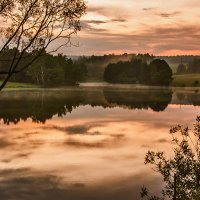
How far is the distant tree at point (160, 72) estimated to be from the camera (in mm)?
171500

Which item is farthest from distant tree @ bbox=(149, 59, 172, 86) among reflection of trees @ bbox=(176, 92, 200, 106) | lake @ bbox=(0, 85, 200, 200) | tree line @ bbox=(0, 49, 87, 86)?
lake @ bbox=(0, 85, 200, 200)

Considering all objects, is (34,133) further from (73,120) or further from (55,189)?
(55,189)

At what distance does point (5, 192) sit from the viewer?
2700 centimetres

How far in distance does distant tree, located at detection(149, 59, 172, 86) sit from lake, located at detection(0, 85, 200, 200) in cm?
9811

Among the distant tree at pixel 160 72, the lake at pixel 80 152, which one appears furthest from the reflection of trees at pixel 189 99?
the distant tree at pixel 160 72

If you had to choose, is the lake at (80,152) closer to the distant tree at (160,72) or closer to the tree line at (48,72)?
the tree line at (48,72)

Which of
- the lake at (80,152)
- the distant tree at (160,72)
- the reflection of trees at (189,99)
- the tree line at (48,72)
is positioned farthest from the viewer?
the distant tree at (160,72)

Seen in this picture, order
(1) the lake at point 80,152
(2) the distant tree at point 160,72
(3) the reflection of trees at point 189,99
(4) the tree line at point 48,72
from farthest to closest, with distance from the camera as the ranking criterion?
(2) the distant tree at point 160,72 → (4) the tree line at point 48,72 → (3) the reflection of trees at point 189,99 → (1) the lake at point 80,152

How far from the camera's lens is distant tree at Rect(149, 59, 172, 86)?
172m

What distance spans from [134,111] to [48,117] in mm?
16958

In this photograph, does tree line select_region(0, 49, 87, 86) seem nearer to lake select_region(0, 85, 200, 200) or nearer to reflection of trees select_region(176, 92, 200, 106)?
reflection of trees select_region(176, 92, 200, 106)

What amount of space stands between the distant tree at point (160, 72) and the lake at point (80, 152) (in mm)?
98107

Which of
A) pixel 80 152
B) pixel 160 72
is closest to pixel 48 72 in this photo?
pixel 160 72

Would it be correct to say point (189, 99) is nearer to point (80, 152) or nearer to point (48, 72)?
point (80, 152)
